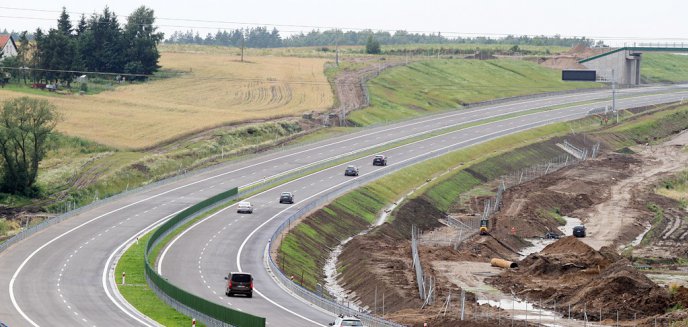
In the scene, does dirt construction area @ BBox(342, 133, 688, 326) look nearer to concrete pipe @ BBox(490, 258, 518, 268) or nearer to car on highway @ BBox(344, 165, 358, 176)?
concrete pipe @ BBox(490, 258, 518, 268)

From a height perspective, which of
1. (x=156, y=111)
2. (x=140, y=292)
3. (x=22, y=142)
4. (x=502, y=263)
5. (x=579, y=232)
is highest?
(x=22, y=142)

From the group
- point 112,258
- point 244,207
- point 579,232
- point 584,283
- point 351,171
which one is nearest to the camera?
point 584,283

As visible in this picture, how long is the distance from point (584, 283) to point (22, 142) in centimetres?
6114

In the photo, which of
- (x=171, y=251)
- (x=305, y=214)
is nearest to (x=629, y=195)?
(x=305, y=214)

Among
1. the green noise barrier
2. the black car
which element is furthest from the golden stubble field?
the black car

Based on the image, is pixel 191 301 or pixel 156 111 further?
pixel 156 111

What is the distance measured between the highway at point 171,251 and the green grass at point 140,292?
918 millimetres

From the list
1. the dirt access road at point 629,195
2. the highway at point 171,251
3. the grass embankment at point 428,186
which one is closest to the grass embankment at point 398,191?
the grass embankment at point 428,186

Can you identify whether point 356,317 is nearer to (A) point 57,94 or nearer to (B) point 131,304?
(B) point 131,304

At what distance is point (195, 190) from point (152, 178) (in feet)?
35.8

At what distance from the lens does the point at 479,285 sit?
3487 inches

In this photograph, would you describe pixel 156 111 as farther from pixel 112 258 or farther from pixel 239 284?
pixel 239 284

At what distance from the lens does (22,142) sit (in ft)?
408

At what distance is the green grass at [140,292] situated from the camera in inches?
2717
